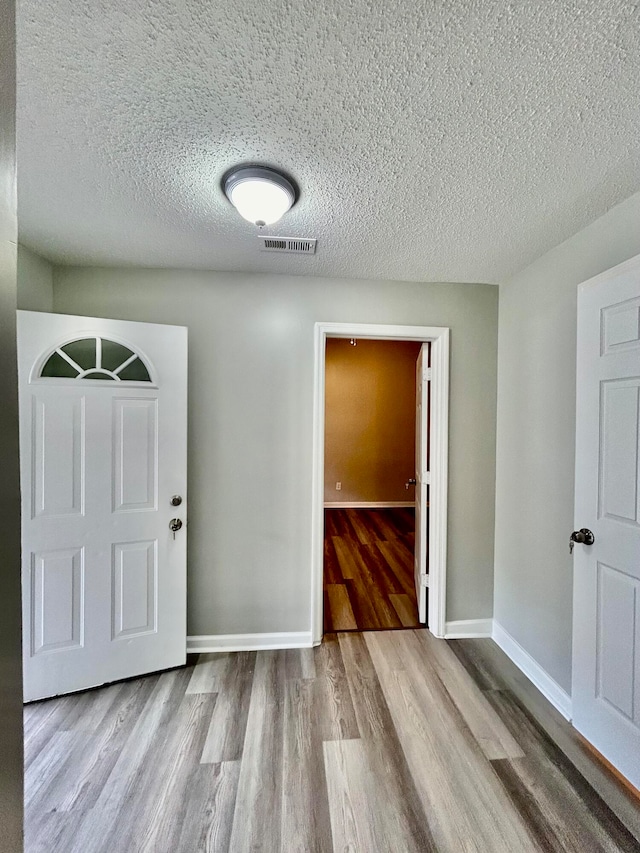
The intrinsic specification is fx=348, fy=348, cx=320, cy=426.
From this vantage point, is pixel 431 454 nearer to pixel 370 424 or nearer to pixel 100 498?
pixel 100 498

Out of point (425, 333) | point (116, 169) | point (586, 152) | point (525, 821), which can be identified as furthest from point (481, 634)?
point (116, 169)

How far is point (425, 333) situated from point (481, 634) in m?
2.07

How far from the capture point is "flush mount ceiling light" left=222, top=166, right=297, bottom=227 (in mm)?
1286

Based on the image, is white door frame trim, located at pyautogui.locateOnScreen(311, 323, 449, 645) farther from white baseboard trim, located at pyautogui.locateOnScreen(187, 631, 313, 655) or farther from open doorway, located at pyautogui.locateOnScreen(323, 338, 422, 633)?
open doorway, located at pyautogui.locateOnScreen(323, 338, 422, 633)

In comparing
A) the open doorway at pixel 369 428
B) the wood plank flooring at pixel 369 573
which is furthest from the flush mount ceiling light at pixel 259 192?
the open doorway at pixel 369 428

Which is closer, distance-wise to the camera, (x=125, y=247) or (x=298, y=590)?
(x=125, y=247)

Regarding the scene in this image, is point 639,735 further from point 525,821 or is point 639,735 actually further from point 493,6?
point 493,6

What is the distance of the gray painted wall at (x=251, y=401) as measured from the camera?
2.19 metres

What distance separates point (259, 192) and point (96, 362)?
1.25m

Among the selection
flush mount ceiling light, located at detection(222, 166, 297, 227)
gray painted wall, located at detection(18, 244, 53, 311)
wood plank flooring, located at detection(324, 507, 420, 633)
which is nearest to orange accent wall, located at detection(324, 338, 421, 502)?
wood plank flooring, located at detection(324, 507, 420, 633)

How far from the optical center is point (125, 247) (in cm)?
192

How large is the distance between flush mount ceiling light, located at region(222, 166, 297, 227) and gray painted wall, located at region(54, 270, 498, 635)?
2.78 feet

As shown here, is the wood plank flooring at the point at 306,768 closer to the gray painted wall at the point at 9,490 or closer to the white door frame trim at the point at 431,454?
the white door frame trim at the point at 431,454

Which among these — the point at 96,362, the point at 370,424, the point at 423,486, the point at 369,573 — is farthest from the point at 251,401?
the point at 370,424
